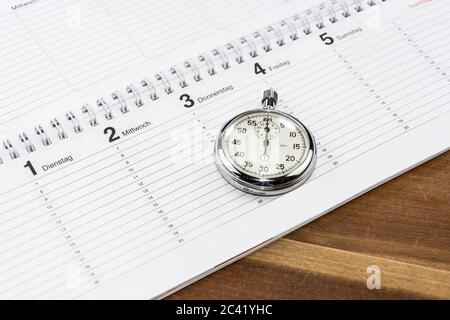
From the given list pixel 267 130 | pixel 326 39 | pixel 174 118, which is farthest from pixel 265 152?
pixel 326 39

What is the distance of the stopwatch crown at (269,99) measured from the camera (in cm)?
83

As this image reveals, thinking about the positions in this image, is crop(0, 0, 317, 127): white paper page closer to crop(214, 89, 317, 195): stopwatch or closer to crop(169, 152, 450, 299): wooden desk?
crop(214, 89, 317, 195): stopwatch

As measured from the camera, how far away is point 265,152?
79cm

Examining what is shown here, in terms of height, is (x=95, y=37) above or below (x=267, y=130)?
above

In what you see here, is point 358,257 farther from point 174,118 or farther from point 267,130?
point 174,118

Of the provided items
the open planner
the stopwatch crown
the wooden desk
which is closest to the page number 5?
the open planner

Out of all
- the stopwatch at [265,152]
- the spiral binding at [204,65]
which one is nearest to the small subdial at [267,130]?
the stopwatch at [265,152]

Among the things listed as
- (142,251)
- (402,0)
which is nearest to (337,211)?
(142,251)

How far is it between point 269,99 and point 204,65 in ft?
0.40

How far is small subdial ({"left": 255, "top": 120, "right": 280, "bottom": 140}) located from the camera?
2.63 ft

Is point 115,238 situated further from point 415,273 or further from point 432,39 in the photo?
point 432,39

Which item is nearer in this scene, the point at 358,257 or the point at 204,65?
the point at 358,257

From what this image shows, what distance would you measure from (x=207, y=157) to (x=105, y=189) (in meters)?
0.14

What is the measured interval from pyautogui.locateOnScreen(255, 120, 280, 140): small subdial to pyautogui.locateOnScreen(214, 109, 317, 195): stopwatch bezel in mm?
45
